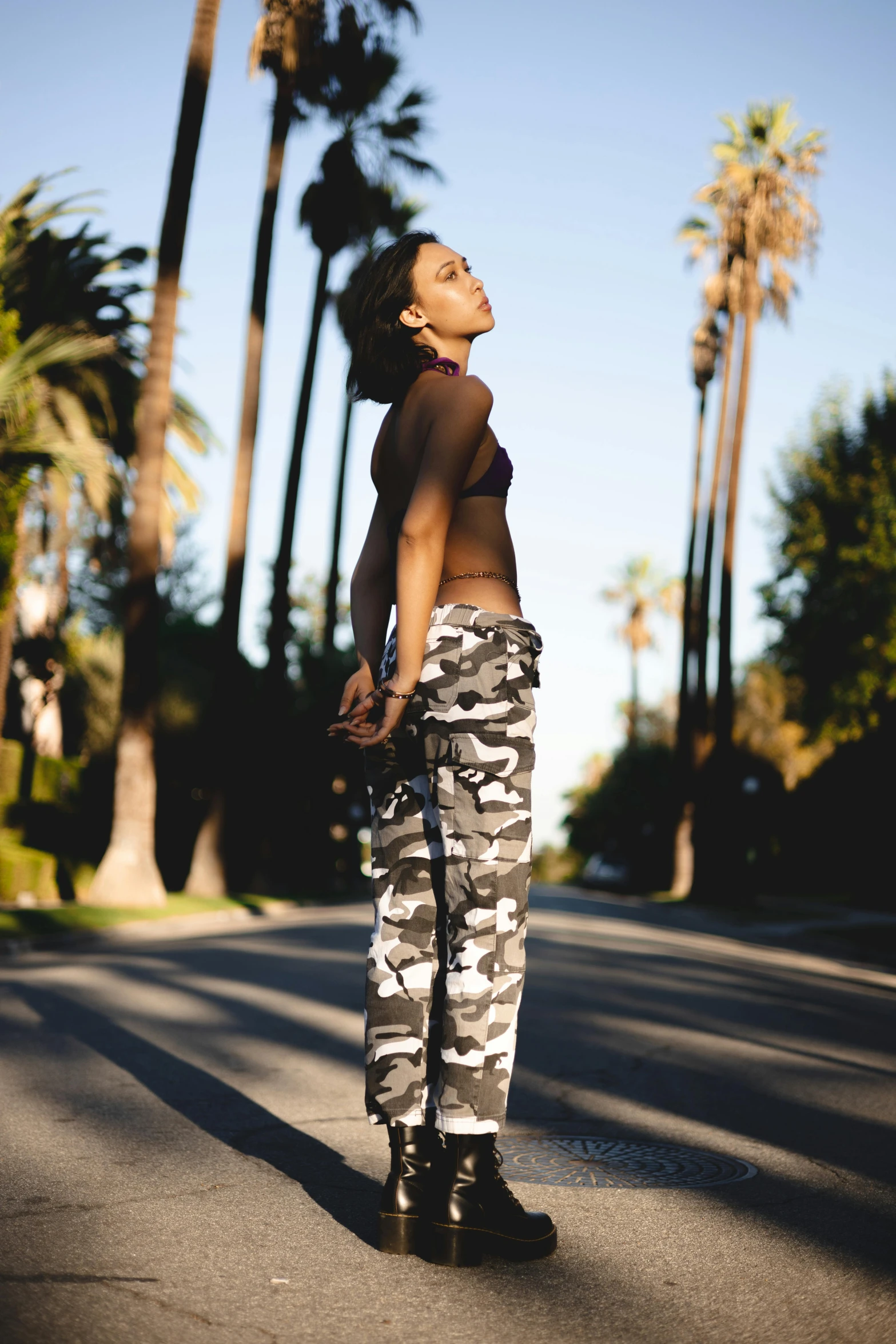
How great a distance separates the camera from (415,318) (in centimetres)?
320

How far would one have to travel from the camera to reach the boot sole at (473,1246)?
2744 mm

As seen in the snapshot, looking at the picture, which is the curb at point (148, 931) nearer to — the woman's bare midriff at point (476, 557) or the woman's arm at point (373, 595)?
the woman's arm at point (373, 595)

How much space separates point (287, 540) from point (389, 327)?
66.2ft

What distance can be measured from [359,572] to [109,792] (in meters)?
22.1

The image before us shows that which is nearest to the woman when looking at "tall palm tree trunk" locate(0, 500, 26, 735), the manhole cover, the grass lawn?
the manhole cover

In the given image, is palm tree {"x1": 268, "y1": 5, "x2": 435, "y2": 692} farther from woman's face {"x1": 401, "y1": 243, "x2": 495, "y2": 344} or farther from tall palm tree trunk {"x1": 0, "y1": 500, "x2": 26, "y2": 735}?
woman's face {"x1": 401, "y1": 243, "x2": 495, "y2": 344}

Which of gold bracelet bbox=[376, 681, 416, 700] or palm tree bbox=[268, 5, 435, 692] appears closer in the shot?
gold bracelet bbox=[376, 681, 416, 700]

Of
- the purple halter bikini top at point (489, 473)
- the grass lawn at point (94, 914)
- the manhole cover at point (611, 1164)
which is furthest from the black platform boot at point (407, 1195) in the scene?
the grass lawn at point (94, 914)

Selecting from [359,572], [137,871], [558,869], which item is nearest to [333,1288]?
[359,572]

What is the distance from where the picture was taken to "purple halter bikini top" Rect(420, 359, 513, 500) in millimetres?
3062

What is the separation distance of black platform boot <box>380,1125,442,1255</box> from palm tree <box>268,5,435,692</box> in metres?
19.7

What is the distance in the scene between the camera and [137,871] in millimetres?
15906

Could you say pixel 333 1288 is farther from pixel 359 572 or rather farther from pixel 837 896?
pixel 837 896

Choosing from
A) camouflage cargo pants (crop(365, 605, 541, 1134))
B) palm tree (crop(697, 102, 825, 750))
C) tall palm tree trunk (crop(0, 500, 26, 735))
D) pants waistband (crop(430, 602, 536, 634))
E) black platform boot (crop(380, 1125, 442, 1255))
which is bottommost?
black platform boot (crop(380, 1125, 442, 1255))
